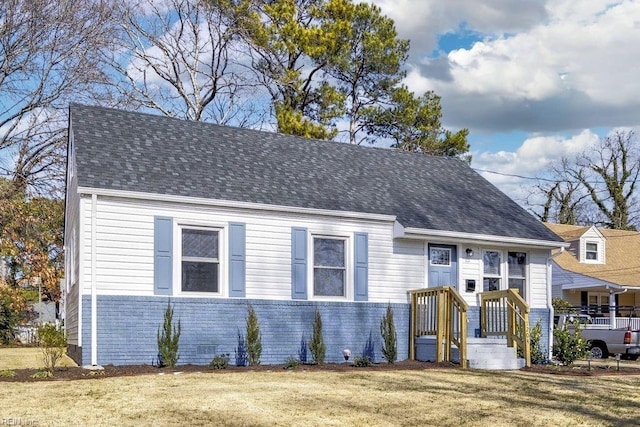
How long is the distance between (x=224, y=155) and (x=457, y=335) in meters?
6.05

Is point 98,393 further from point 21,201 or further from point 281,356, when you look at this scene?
point 21,201

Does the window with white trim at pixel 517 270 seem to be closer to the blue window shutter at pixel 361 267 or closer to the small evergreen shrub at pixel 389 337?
the small evergreen shrub at pixel 389 337

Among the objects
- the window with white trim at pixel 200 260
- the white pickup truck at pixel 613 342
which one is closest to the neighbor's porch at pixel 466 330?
the window with white trim at pixel 200 260

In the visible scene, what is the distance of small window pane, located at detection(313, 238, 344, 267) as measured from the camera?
1581 centimetres

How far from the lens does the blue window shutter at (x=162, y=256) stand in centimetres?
1392

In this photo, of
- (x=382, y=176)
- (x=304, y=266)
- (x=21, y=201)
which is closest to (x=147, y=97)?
(x=21, y=201)

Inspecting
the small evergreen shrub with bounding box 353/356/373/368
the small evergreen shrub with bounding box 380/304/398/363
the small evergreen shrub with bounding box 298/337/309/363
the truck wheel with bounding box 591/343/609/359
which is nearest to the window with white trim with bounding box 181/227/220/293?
the small evergreen shrub with bounding box 298/337/309/363

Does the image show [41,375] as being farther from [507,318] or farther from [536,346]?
[536,346]

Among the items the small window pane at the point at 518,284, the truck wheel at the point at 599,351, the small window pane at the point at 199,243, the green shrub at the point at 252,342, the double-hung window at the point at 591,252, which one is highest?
the double-hung window at the point at 591,252

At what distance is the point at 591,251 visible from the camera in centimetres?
3394

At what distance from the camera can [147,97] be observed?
29656mm

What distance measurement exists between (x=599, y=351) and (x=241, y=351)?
1124 cm

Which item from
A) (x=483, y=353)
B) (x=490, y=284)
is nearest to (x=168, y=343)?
(x=483, y=353)

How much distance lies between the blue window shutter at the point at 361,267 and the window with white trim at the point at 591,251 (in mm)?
20526
